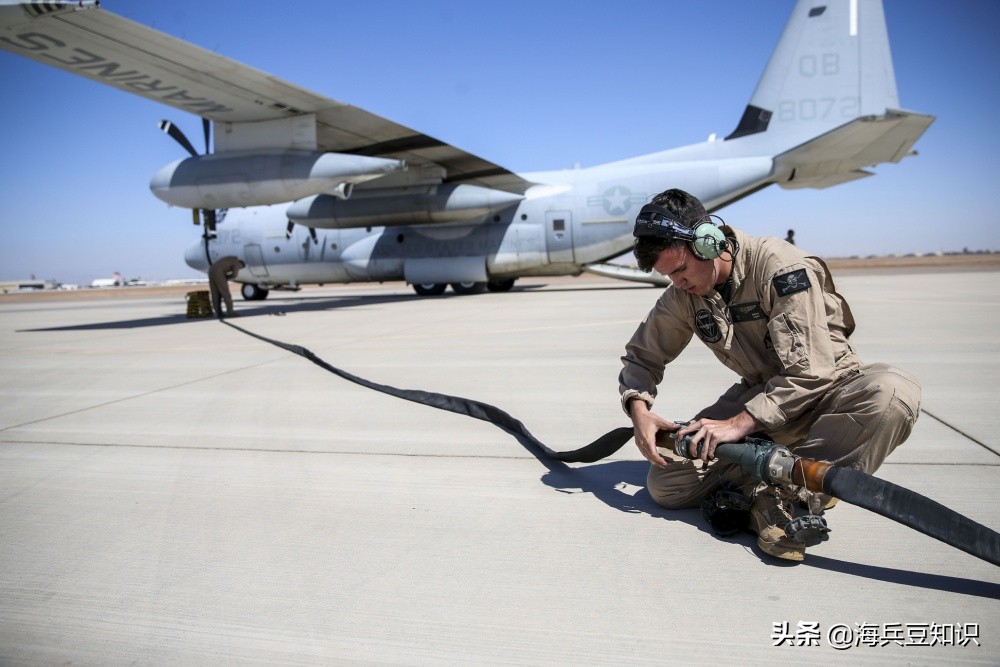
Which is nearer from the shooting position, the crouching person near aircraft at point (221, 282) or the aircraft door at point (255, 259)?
the crouching person near aircraft at point (221, 282)

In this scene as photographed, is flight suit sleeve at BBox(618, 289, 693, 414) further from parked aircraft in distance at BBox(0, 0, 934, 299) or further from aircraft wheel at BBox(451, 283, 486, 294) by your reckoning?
aircraft wheel at BBox(451, 283, 486, 294)

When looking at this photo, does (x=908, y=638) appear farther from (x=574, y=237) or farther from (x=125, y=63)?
(x=574, y=237)

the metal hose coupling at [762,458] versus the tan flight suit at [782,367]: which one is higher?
the tan flight suit at [782,367]

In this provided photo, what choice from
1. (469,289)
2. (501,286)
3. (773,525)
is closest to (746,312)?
(773,525)

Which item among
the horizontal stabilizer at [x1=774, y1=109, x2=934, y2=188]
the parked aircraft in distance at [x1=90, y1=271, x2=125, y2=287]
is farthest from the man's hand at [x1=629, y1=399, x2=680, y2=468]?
the parked aircraft in distance at [x1=90, y1=271, x2=125, y2=287]

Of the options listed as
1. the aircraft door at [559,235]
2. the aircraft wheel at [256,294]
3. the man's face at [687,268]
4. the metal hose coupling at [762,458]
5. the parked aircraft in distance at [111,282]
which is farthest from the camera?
the parked aircraft in distance at [111,282]

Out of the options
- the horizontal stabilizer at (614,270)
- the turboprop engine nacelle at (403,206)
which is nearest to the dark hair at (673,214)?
the turboprop engine nacelle at (403,206)

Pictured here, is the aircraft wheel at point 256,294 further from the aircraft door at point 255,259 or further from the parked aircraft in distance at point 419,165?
the aircraft door at point 255,259

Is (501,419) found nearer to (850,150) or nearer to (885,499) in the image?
(885,499)

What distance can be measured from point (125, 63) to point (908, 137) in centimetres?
1584

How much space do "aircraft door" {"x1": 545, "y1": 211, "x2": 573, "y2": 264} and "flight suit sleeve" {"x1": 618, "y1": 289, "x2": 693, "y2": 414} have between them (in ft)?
47.5

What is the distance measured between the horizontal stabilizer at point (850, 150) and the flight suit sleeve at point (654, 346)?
41.6ft

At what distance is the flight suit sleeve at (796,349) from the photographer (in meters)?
2.30

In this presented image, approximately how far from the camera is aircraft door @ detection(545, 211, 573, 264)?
1705 centimetres
